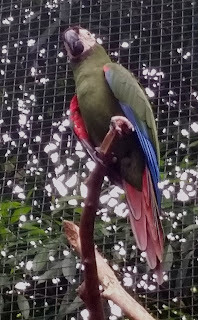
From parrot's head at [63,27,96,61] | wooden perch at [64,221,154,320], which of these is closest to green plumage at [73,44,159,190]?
parrot's head at [63,27,96,61]

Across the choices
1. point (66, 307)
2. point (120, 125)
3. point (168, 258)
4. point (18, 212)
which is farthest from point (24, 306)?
point (120, 125)

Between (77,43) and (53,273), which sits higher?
(77,43)

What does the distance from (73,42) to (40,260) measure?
570 mm

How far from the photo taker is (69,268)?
6.69 feet

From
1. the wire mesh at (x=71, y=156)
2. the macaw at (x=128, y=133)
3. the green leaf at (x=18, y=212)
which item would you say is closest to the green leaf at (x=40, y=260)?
the wire mesh at (x=71, y=156)

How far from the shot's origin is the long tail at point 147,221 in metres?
1.48

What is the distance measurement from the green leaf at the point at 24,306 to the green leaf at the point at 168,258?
0.37 m

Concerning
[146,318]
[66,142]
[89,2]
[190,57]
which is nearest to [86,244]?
[146,318]

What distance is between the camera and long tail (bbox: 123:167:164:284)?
4.85 ft

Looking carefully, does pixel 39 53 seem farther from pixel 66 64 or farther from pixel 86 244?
pixel 86 244

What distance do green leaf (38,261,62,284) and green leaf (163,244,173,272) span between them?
27 centimetres

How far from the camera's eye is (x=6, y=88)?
2.54 m

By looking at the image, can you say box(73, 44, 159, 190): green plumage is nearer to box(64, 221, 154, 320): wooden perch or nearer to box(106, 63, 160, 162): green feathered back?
box(106, 63, 160, 162): green feathered back

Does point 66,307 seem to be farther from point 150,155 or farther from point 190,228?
point 150,155
